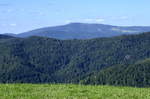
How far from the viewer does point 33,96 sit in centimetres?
1539

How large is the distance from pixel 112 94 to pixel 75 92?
1.98m

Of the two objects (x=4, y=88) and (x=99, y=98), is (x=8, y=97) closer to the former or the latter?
(x=4, y=88)

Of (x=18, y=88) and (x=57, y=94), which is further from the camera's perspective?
(x=18, y=88)

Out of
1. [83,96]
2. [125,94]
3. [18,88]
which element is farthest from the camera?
[18,88]

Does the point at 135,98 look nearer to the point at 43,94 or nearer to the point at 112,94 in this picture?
the point at 112,94

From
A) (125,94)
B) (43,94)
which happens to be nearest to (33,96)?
(43,94)

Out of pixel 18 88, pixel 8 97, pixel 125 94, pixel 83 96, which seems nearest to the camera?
pixel 8 97

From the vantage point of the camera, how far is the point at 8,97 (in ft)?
48.9

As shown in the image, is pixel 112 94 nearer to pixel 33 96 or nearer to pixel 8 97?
pixel 33 96

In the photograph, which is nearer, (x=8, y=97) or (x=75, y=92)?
(x=8, y=97)

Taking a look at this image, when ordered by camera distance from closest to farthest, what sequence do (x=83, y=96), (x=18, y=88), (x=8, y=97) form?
(x=8, y=97) < (x=83, y=96) < (x=18, y=88)

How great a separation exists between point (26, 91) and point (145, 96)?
6.17 m

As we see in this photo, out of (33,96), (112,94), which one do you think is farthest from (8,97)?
(112,94)

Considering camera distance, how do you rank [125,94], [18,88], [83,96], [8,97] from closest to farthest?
[8,97]
[83,96]
[125,94]
[18,88]
